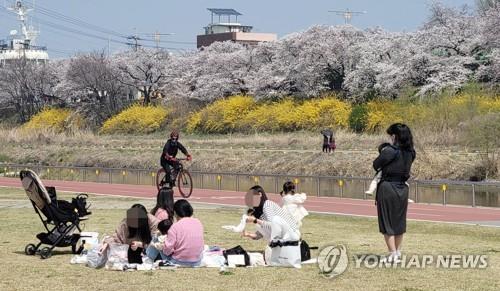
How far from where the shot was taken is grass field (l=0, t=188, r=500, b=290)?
10.5m

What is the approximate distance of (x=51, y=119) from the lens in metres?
90.7

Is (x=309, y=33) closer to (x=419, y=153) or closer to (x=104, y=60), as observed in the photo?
(x=104, y=60)

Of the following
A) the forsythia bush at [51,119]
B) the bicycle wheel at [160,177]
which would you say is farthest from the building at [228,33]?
the bicycle wheel at [160,177]

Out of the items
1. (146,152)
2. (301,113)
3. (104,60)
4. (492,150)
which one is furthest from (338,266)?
(104,60)

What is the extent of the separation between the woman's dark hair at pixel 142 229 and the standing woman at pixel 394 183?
3108 millimetres

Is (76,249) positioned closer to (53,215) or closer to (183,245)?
(53,215)

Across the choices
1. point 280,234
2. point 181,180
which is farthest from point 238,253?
point 181,180

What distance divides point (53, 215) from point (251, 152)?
39.1m

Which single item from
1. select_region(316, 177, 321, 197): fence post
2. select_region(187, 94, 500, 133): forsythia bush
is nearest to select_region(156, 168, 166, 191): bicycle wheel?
select_region(316, 177, 321, 197): fence post

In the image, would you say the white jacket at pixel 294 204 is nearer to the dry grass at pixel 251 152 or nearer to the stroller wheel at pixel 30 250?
the stroller wheel at pixel 30 250

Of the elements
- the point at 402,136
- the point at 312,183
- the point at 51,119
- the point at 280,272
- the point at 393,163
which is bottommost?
the point at 312,183

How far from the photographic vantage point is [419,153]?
3947 cm

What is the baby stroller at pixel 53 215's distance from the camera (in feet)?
43.0

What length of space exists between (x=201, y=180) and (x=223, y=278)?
29.7 meters
